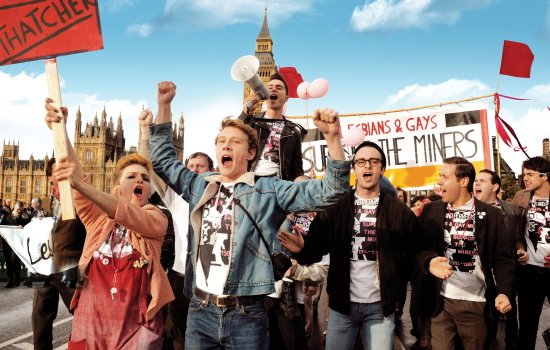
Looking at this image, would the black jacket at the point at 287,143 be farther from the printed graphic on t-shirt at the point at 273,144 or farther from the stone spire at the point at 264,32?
the stone spire at the point at 264,32

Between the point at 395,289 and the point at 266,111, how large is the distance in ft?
6.60

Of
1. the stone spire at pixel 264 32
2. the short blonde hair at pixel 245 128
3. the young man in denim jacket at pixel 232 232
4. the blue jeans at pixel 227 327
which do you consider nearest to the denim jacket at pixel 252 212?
the young man in denim jacket at pixel 232 232

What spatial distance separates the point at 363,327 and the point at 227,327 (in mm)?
1365

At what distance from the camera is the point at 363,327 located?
3867mm

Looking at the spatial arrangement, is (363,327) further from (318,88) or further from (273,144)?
(318,88)

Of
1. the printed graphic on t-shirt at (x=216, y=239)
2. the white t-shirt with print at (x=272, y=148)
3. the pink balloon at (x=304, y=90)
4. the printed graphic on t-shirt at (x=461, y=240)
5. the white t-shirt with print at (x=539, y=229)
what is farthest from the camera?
the pink balloon at (x=304, y=90)

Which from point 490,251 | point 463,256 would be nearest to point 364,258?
point 463,256

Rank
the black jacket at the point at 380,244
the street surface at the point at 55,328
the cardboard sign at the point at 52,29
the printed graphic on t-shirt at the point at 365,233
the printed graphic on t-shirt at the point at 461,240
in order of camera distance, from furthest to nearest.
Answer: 1. the street surface at the point at 55,328
2. the printed graphic on t-shirt at the point at 461,240
3. the printed graphic on t-shirt at the point at 365,233
4. the black jacket at the point at 380,244
5. the cardboard sign at the point at 52,29

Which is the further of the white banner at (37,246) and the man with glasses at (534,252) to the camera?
the man with glasses at (534,252)

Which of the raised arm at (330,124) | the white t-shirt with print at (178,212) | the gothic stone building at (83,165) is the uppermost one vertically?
the gothic stone building at (83,165)

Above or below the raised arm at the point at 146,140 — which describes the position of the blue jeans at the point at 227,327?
below

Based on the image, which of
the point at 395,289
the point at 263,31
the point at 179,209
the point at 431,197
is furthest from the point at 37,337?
the point at 263,31

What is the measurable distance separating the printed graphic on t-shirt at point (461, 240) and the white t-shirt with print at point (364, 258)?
760mm

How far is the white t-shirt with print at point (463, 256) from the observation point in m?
4.15
